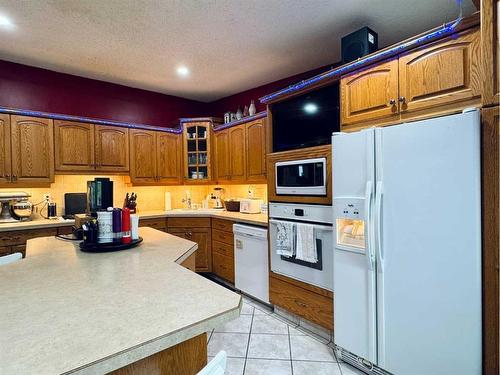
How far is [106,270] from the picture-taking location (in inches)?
50.2

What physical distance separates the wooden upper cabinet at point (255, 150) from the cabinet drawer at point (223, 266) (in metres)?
1.07

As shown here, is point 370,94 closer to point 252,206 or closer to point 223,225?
point 252,206

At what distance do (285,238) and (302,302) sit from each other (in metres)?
0.58

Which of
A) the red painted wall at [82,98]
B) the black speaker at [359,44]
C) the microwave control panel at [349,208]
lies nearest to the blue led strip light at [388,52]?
the black speaker at [359,44]

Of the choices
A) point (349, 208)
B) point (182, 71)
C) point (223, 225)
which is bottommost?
point (223, 225)

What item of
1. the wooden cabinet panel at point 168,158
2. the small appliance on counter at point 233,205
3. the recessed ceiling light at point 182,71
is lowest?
the small appliance on counter at point 233,205

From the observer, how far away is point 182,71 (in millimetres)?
3447

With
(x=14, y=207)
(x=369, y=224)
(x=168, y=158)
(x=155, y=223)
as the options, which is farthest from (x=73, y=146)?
(x=369, y=224)

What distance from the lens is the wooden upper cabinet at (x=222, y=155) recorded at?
399 centimetres

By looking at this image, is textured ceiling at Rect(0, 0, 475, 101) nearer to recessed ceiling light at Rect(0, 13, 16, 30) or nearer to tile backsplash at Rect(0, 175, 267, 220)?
recessed ceiling light at Rect(0, 13, 16, 30)

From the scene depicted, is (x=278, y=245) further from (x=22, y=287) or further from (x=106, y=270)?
(x=22, y=287)

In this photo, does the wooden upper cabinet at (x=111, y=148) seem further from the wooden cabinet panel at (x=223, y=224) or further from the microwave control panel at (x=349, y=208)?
the microwave control panel at (x=349, y=208)

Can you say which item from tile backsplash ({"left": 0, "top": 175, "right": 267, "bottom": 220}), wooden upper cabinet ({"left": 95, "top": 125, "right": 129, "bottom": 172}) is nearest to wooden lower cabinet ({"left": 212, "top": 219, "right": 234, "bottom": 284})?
tile backsplash ({"left": 0, "top": 175, "right": 267, "bottom": 220})

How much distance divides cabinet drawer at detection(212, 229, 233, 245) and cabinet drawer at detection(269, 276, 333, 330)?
0.86 meters
